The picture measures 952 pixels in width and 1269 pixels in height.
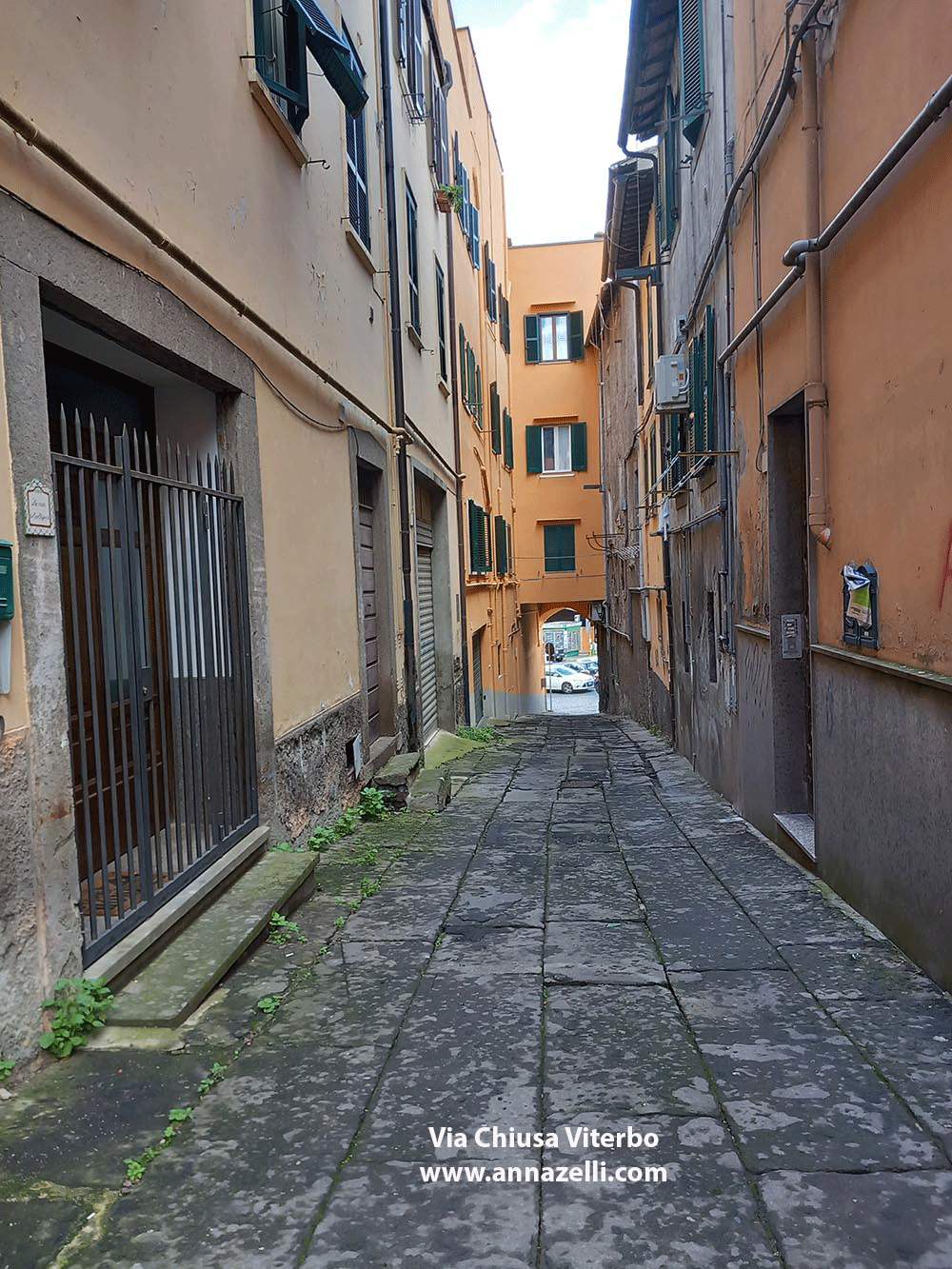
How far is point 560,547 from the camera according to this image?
91.0 feet

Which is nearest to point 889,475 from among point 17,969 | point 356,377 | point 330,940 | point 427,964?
point 427,964

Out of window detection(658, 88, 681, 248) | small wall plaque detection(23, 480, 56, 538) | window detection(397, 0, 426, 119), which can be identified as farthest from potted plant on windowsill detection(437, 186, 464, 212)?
small wall plaque detection(23, 480, 56, 538)

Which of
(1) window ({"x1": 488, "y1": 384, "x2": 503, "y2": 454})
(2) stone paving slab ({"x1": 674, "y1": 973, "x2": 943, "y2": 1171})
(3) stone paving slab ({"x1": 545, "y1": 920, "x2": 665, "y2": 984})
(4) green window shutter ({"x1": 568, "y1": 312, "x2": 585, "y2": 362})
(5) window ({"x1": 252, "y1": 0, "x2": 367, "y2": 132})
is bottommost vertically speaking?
(3) stone paving slab ({"x1": 545, "y1": 920, "x2": 665, "y2": 984})

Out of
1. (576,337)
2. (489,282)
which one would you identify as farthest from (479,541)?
(576,337)

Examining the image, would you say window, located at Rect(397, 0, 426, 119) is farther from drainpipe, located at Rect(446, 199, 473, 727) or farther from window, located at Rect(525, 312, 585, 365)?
window, located at Rect(525, 312, 585, 365)

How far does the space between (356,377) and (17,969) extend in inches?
231

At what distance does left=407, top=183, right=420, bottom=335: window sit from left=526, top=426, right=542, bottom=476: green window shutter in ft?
51.8

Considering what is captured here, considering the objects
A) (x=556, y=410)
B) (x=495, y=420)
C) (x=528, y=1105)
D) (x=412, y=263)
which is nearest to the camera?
(x=528, y=1105)

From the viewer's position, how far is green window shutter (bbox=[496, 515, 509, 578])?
68.3ft

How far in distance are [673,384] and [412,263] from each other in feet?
11.8

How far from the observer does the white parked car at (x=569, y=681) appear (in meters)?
44.6

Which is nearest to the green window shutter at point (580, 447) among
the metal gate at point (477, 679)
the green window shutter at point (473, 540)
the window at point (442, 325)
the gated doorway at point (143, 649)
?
the metal gate at point (477, 679)

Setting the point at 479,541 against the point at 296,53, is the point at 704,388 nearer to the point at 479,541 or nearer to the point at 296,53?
the point at 296,53

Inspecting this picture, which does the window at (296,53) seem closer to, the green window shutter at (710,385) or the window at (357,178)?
the window at (357,178)
